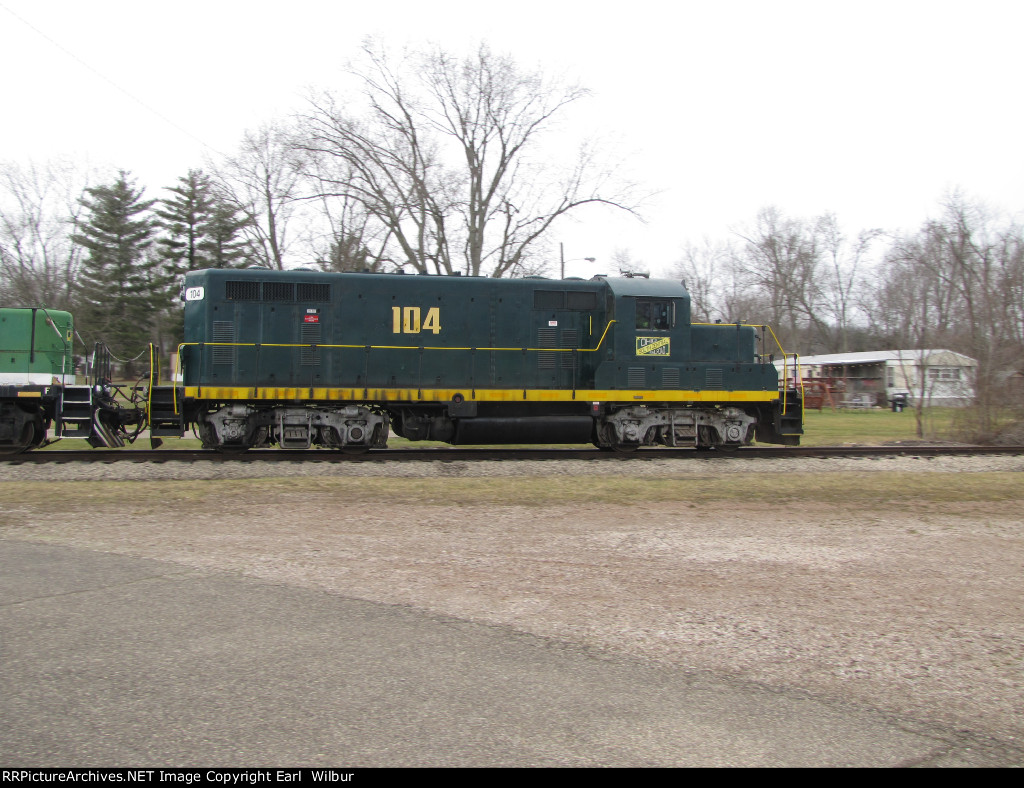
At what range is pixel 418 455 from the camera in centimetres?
1432

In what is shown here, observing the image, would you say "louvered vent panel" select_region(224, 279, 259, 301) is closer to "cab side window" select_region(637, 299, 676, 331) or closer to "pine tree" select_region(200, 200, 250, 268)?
"cab side window" select_region(637, 299, 676, 331)

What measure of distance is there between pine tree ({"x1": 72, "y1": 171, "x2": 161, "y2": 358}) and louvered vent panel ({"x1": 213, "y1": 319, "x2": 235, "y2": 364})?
32.9 meters

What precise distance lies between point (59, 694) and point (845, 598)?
5327 mm

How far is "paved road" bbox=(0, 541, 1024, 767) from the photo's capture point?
10.2 ft

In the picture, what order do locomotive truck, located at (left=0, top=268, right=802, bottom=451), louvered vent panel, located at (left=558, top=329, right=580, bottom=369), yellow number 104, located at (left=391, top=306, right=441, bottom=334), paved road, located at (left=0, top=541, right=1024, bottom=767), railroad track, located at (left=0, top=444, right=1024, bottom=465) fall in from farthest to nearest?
1. louvered vent panel, located at (left=558, top=329, right=580, bottom=369)
2. yellow number 104, located at (left=391, top=306, right=441, bottom=334)
3. locomotive truck, located at (left=0, top=268, right=802, bottom=451)
4. railroad track, located at (left=0, top=444, right=1024, bottom=465)
5. paved road, located at (left=0, top=541, right=1024, bottom=767)

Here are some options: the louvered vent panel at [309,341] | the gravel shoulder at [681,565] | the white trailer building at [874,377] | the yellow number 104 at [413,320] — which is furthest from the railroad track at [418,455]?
the white trailer building at [874,377]

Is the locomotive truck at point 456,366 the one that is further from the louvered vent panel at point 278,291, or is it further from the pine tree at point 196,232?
the pine tree at point 196,232

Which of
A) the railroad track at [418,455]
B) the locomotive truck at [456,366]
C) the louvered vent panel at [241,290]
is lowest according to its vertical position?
the railroad track at [418,455]

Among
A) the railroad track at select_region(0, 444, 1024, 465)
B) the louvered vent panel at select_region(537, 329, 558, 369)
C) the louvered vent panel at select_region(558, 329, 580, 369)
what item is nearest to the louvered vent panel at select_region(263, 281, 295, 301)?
the railroad track at select_region(0, 444, 1024, 465)

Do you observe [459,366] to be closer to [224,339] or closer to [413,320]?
[413,320]

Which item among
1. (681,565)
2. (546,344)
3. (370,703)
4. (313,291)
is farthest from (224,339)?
(370,703)

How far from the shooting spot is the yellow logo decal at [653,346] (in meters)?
15.0

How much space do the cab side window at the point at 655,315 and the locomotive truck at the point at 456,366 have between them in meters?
0.03

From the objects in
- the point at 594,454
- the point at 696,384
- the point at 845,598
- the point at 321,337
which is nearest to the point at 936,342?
the point at 696,384
